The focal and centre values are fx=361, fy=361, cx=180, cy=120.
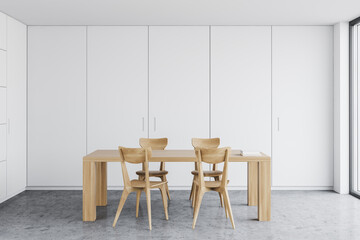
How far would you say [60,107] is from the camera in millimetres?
6512

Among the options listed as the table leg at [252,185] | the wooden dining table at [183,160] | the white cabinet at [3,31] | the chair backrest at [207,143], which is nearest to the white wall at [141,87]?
the chair backrest at [207,143]

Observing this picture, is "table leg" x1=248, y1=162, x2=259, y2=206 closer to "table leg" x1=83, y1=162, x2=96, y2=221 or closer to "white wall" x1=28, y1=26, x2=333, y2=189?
"white wall" x1=28, y1=26, x2=333, y2=189

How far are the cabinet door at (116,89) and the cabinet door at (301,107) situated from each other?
2.42 metres

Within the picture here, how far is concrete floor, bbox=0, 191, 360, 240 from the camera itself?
404 cm

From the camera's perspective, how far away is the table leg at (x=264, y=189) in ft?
14.7

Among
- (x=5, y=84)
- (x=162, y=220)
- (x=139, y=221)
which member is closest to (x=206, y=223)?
(x=162, y=220)

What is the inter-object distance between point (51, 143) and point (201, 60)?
3095 mm

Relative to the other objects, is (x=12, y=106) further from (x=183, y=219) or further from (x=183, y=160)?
(x=183, y=219)

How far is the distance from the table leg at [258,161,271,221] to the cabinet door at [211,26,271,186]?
1.98 meters

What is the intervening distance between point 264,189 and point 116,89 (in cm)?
331

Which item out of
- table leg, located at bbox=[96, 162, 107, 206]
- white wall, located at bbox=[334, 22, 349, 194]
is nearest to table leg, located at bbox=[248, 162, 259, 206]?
white wall, located at bbox=[334, 22, 349, 194]

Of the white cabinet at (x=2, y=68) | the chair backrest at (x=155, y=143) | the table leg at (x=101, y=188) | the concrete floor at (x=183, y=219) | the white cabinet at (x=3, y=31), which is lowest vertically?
the concrete floor at (x=183, y=219)

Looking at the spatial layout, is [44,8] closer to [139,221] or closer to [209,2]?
[209,2]

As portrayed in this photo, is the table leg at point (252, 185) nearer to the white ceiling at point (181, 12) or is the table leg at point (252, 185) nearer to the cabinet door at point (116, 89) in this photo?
the cabinet door at point (116, 89)
